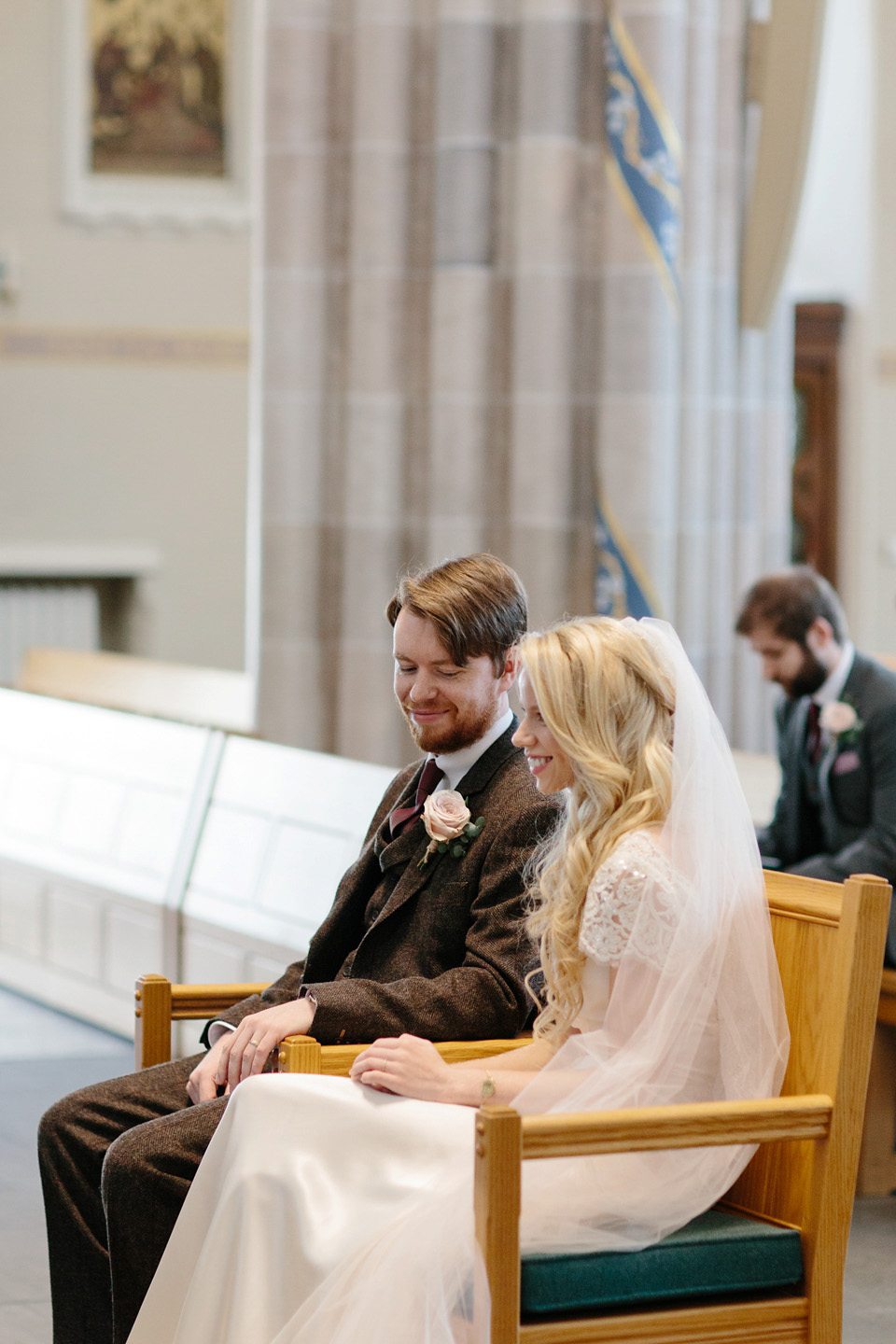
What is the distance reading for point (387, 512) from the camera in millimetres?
7246

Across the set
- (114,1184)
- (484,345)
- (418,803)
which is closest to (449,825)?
(418,803)

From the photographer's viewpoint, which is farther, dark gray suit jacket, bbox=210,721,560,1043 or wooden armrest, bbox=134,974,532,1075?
wooden armrest, bbox=134,974,532,1075

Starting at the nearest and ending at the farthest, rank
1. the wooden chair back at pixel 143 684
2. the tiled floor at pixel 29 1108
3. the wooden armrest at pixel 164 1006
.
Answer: the wooden armrest at pixel 164 1006, the tiled floor at pixel 29 1108, the wooden chair back at pixel 143 684

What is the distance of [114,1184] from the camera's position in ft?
9.29

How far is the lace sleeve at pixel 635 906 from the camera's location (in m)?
2.53

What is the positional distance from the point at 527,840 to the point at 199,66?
11.2m

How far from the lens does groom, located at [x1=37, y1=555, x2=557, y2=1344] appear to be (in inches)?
112

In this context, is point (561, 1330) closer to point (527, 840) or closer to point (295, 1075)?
point (295, 1075)

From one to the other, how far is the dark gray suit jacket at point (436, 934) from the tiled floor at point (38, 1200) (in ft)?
3.70

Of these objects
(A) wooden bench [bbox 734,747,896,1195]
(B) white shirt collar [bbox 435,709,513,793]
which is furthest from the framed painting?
(B) white shirt collar [bbox 435,709,513,793]

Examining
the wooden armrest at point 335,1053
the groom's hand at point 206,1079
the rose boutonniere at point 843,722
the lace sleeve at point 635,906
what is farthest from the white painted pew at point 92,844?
the lace sleeve at point 635,906

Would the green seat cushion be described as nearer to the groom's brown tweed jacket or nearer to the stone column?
the groom's brown tweed jacket

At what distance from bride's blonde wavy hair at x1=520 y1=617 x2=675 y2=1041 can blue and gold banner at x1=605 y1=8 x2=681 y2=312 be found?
180 inches

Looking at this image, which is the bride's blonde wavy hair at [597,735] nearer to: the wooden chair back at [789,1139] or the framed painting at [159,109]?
the wooden chair back at [789,1139]
